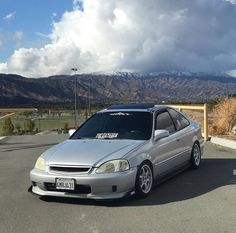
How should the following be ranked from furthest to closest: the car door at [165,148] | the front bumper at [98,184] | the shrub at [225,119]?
the shrub at [225,119] → the car door at [165,148] → the front bumper at [98,184]

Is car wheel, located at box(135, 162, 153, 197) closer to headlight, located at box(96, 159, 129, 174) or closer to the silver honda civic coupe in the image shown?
the silver honda civic coupe

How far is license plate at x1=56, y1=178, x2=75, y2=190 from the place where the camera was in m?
7.11

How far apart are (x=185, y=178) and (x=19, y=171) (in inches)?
147

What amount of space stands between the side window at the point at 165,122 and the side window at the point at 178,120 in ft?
0.65

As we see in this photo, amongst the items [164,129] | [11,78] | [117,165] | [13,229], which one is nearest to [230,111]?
[164,129]

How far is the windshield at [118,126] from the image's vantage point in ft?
27.3

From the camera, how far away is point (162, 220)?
20.7 feet

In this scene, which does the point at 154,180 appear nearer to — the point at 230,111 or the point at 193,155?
the point at 193,155

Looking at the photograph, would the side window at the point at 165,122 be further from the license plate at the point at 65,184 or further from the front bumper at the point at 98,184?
the license plate at the point at 65,184

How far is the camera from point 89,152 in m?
7.47

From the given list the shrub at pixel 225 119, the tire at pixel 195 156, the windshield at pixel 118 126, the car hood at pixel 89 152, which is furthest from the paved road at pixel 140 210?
the shrub at pixel 225 119

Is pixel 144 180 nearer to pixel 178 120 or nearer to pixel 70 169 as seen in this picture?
pixel 70 169

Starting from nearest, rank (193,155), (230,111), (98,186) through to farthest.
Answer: (98,186), (193,155), (230,111)

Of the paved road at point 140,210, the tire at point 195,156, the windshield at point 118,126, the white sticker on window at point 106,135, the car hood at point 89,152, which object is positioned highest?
the windshield at point 118,126
